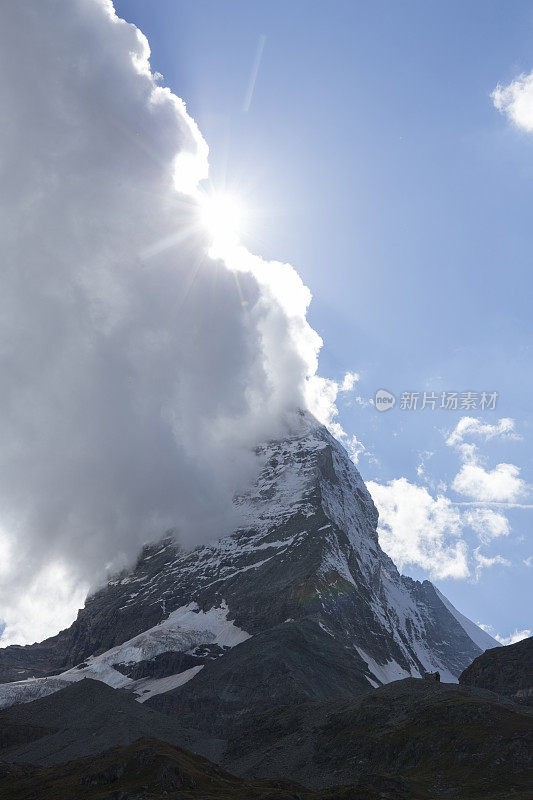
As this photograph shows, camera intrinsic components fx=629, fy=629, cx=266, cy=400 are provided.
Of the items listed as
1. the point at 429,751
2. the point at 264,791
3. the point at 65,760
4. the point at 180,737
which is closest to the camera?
the point at 264,791

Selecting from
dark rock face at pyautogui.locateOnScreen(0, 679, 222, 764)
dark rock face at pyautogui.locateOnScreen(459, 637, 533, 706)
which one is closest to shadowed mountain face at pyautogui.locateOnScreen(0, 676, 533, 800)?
dark rock face at pyautogui.locateOnScreen(0, 679, 222, 764)

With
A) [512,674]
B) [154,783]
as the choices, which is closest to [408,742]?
[154,783]

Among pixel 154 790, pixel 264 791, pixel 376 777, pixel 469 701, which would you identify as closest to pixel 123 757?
pixel 154 790

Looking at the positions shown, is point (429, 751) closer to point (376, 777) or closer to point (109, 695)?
point (376, 777)

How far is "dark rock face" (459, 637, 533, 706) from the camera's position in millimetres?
176875

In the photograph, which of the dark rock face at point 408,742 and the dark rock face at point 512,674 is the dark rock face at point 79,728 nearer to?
the dark rock face at point 408,742

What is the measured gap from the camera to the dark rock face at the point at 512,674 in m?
177

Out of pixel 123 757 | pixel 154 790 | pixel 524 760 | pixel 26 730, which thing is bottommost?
pixel 524 760

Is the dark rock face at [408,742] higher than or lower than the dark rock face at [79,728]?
lower

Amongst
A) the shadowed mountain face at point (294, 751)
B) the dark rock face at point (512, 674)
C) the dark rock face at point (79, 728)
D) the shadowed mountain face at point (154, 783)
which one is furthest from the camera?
the dark rock face at point (512, 674)

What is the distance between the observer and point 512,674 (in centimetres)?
18625

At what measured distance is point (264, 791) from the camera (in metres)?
107

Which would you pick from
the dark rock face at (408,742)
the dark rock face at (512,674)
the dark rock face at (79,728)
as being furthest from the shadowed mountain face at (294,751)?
the dark rock face at (512,674)

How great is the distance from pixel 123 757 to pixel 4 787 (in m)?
25.1
